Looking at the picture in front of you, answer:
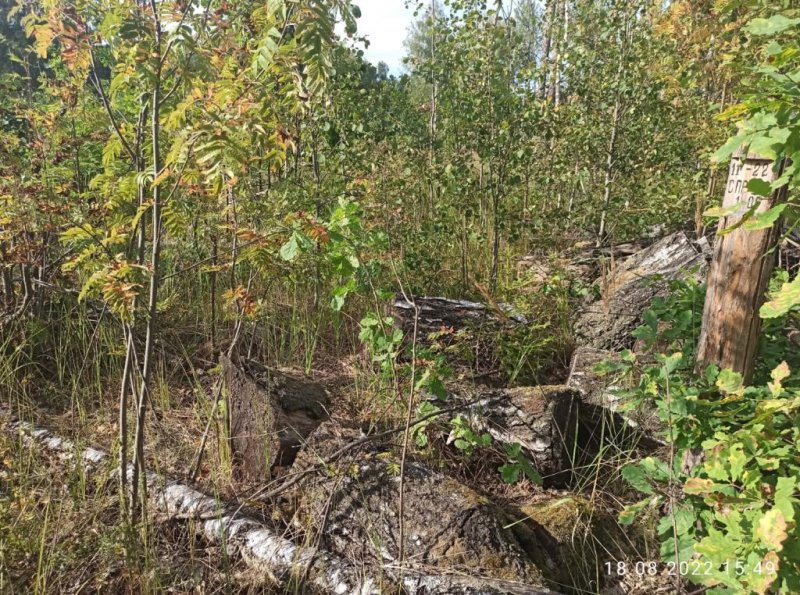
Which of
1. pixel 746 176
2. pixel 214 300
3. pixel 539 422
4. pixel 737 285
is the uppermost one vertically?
pixel 746 176

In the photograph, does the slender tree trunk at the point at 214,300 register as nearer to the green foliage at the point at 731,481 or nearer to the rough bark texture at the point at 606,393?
the rough bark texture at the point at 606,393

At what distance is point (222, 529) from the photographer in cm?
192

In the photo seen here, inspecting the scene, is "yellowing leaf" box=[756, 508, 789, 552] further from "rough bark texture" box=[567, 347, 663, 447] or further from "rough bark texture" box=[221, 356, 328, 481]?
"rough bark texture" box=[221, 356, 328, 481]

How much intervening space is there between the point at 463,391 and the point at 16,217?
2.51 m

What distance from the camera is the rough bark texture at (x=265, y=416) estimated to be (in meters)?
2.46

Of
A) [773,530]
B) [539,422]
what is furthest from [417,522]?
[773,530]

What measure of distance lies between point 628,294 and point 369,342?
1.79 meters

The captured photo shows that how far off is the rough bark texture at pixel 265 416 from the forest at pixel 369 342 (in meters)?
0.02

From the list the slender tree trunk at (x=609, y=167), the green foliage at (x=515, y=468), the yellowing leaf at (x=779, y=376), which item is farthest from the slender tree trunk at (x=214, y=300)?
the slender tree trunk at (x=609, y=167)

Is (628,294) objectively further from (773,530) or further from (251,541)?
(251,541)

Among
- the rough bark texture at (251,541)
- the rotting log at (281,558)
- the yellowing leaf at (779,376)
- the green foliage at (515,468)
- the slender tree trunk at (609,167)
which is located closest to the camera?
the yellowing leaf at (779,376)

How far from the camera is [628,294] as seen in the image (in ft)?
11.5

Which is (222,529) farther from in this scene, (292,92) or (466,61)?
(466,61)

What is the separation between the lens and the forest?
5.38 feet
